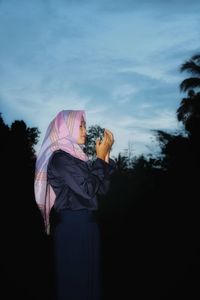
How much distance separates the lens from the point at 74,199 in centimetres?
352

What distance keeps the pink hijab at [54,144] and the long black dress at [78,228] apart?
3.1 inches

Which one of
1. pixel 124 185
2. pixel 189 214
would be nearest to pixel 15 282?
pixel 189 214

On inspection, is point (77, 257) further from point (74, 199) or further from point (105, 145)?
point (105, 145)

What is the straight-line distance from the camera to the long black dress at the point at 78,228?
3.42 meters

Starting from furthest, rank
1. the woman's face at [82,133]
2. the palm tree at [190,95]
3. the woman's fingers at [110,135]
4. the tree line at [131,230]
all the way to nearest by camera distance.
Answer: the palm tree at [190,95] → the tree line at [131,230] → the woman's face at [82,133] → the woman's fingers at [110,135]

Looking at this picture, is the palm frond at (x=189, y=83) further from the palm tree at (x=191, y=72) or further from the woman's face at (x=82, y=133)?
the woman's face at (x=82, y=133)

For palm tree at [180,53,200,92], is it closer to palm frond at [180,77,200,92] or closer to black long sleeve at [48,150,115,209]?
palm frond at [180,77,200,92]

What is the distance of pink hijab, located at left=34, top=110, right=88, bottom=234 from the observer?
142 inches

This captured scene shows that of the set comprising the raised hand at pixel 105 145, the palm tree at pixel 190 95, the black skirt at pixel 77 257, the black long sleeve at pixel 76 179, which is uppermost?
the palm tree at pixel 190 95

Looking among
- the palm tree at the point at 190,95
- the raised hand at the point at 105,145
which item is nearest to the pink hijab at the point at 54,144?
the raised hand at the point at 105,145

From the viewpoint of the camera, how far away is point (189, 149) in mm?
22594

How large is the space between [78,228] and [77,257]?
0.22 m

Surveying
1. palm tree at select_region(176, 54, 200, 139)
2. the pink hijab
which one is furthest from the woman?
palm tree at select_region(176, 54, 200, 139)

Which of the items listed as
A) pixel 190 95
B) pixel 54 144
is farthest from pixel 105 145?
pixel 190 95
